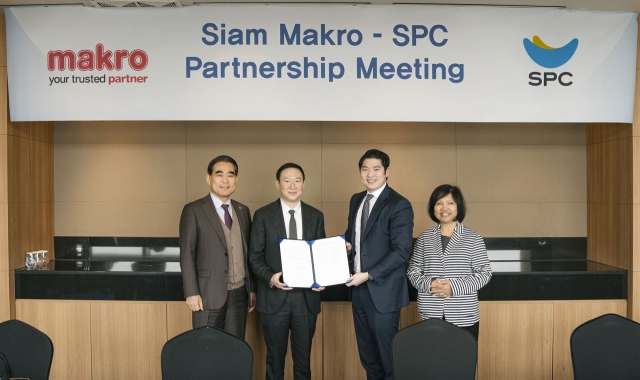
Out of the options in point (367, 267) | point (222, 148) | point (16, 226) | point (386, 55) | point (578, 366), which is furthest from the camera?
point (222, 148)

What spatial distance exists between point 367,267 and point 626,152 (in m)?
2.64

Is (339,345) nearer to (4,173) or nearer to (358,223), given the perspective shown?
(358,223)

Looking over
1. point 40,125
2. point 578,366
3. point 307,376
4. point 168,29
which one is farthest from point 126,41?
point 578,366

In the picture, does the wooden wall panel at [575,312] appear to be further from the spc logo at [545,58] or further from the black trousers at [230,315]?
the black trousers at [230,315]

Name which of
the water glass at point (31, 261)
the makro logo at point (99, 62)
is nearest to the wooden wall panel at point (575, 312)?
the makro logo at point (99, 62)

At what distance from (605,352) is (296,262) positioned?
197 cm

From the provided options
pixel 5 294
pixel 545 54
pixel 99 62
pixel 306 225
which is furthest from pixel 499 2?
pixel 5 294

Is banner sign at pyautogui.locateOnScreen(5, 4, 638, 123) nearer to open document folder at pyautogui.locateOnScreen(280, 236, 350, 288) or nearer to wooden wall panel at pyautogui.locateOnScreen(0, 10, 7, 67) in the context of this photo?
wooden wall panel at pyautogui.locateOnScreen(0, 10, 7, 67)

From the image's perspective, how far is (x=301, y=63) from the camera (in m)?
4.10

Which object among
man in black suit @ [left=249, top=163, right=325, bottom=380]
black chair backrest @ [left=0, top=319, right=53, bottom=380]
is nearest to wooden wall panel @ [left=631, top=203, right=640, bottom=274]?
man in black suit @ [left=249, top=163, right=325, bottom=380]

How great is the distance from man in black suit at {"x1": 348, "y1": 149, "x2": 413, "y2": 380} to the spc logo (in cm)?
159

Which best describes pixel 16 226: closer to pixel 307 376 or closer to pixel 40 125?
pixel 40 125

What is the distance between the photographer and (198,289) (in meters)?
3.64

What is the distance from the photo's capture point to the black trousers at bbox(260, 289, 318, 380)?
368cm
